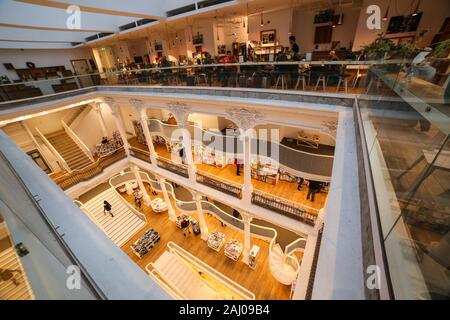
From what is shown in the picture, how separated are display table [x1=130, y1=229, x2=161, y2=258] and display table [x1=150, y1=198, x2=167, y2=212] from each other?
186 cm

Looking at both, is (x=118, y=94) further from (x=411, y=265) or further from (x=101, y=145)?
(x=411, y=265)

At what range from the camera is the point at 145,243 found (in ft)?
31.6

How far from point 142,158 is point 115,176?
7.56 feet

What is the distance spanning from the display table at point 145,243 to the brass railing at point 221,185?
3.94 meters

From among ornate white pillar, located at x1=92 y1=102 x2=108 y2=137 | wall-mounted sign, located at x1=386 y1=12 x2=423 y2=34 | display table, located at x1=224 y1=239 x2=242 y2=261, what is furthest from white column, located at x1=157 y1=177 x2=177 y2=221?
wall-mounted sign, located at x1=386 y1=12 x2=423 y2=34

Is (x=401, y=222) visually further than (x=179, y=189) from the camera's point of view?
No

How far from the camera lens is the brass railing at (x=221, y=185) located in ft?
26.5

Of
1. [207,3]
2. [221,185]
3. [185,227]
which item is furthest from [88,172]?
[207,3]

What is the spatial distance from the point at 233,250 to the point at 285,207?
3.62m

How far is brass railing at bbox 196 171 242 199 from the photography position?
8.08 meters

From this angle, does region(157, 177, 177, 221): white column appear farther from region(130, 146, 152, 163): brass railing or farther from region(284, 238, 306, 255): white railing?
region(284, 238, 306, 255): white railing

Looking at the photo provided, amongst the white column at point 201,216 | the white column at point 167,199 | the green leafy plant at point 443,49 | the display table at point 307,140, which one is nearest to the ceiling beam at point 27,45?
the white column at point 167,199
